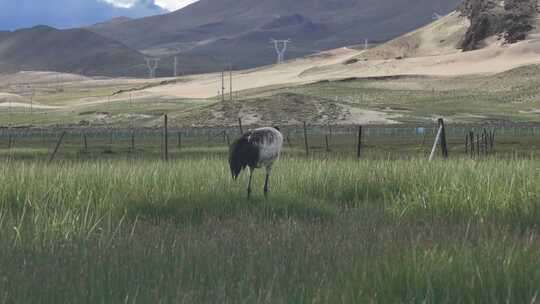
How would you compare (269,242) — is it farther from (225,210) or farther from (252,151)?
(252,151)

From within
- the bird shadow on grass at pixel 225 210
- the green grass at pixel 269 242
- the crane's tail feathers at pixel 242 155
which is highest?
the crane's tail feathers at pixel 242 155

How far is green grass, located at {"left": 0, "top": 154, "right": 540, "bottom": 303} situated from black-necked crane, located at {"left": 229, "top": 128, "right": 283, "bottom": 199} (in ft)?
1.43

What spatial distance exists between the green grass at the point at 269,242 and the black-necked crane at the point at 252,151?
0.44 m

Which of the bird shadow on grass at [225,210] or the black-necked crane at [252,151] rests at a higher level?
the black-necked crane at [252,151]

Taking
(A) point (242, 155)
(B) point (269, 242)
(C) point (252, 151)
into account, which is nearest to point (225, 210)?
(A) point (242, 155)

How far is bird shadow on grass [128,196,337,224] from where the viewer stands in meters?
11.1

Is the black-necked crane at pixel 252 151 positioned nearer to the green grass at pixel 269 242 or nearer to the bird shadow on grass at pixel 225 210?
the green grass at pixel 269 242

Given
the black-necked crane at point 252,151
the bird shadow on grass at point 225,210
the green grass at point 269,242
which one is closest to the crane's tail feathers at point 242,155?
the black-necked crane at point 252,151

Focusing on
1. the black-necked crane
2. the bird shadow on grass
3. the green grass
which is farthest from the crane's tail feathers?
the bird shadow on grass

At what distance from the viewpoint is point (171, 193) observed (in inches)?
484

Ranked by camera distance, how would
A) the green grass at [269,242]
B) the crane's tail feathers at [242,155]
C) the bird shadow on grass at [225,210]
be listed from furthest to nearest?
the crane's tail feathers at [242,155], the bird shadow on grass at [225,210], the green grass at [269,242]

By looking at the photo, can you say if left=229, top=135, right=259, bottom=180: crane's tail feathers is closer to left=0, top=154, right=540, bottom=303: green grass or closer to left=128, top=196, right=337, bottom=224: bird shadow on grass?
left=0, top=154, right=540, bottom=303: green grass

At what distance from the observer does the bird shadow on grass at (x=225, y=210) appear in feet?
36.5

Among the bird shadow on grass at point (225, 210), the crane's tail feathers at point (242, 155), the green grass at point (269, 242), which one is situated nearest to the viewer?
the green grass at point (269, 242)
